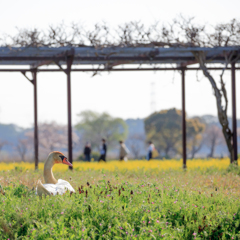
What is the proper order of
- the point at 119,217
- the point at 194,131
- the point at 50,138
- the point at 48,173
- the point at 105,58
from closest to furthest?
the point at 119,217, the point at 48,173, the point at 105,58, the point at 194,131, the point at 50,138

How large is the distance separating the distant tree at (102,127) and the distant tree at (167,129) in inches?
364

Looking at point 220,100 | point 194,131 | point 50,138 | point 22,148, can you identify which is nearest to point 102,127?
point 50,138

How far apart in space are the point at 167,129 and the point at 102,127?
37.9 feet

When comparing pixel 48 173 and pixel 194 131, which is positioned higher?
pixel 194 131

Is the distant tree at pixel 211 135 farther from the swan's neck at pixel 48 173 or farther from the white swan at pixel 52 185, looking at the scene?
the swan's neck at pixel 48 173

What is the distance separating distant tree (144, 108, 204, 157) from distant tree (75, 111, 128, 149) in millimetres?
9249

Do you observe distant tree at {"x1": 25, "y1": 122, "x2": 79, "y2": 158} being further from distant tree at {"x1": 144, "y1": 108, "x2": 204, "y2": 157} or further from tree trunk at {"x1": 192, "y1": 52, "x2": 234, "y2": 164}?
tree trunk at {"x1": 192, "y1": 52, "x2": 234, "y2": 164}

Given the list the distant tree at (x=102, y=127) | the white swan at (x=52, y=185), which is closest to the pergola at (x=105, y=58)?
the white swan at (x=52, y=185)

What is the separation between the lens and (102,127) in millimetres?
47938

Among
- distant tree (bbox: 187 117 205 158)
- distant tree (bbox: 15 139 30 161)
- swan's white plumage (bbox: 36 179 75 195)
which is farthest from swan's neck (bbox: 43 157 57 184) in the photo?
distant tree (bbox: 15 139 30 161)

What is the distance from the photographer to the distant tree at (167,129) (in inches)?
1502

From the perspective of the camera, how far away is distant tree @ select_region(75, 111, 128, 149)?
157 ft

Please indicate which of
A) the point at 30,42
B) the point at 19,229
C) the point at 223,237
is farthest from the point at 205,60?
the point at 19,229

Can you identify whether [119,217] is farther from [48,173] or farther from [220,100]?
[220,100]
